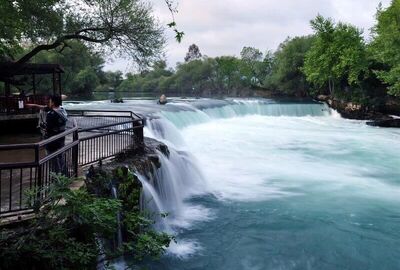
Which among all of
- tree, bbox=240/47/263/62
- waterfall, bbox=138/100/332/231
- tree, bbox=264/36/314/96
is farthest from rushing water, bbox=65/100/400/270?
tree, bbox=240/47/263/62

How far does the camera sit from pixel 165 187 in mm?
11648

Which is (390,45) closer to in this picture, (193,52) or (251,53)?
(251,53)

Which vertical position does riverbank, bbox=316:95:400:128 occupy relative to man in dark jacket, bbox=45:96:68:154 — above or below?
below

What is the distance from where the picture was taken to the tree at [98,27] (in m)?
17.9

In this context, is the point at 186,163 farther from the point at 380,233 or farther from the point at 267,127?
the point at 267,127

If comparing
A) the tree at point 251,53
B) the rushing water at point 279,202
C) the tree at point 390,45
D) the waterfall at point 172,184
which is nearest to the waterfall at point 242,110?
the rushing water at point 279,202

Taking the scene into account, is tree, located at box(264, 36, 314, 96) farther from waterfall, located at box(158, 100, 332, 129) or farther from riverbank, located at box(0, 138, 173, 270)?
riverbank, located at box(0, 138, 173, 270)

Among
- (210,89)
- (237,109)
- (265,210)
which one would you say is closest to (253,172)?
(265,210)

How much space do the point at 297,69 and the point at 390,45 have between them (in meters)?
28.2

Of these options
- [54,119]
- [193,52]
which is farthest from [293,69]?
[193,52]

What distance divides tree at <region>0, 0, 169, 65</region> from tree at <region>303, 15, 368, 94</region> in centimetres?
2502

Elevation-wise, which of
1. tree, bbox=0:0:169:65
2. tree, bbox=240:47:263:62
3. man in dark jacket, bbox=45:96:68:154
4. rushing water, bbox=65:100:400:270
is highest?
Answer: tree, bbox=240:47:263:62

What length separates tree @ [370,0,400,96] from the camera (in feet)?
108

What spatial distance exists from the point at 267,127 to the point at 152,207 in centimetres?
2429
